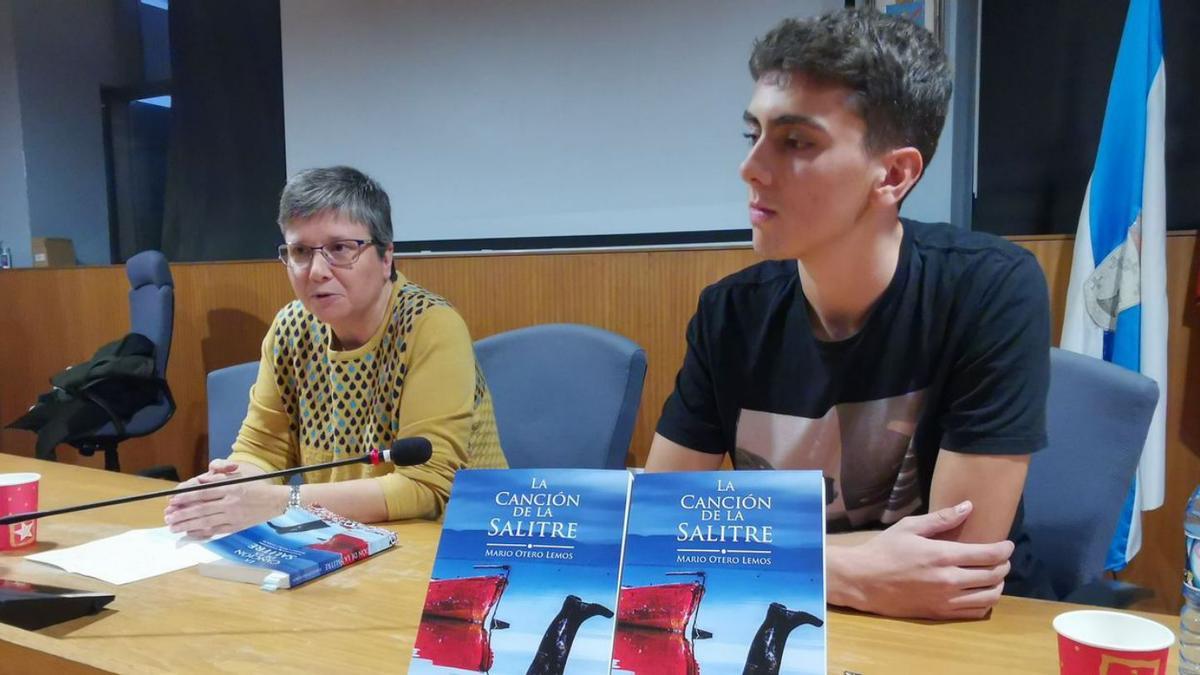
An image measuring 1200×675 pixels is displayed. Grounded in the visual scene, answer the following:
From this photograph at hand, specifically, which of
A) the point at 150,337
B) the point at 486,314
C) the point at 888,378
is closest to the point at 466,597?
the point at 888,378

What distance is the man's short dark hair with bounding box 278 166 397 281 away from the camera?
5.16 feet

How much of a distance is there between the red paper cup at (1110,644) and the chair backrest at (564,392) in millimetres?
984

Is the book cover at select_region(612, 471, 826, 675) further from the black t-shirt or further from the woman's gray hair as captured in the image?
the woman's gray hair

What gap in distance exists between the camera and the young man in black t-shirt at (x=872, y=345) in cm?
96

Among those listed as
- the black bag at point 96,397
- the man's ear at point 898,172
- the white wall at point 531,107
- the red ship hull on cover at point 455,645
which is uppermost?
the white wall at point 531,107

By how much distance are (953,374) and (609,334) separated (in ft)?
2.57

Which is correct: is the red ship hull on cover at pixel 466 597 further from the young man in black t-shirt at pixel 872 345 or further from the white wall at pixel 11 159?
the white wall at pixel 11 159

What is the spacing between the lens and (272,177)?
4.00 metres

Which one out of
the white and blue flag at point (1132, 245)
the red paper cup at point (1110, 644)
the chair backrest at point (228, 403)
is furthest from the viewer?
the white and blue flag at point (1132, 245)

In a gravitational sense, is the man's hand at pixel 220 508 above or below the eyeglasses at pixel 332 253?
below

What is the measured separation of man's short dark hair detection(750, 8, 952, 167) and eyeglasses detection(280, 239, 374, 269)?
0.89 metres

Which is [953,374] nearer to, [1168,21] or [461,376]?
[461,376]

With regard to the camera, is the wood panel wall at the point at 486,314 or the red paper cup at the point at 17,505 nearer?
the red paper cup at the point at 17,505

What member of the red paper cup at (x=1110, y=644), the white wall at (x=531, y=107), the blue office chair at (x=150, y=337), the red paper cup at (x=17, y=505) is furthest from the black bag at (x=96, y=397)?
the red paper cup at (x=1110, y=644)
